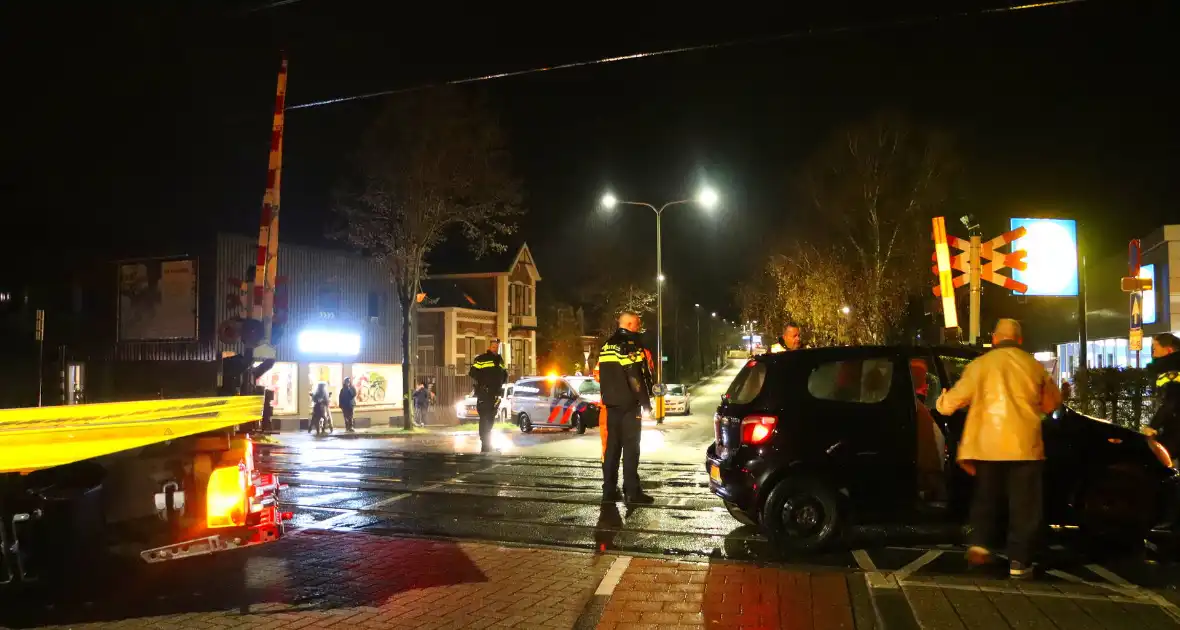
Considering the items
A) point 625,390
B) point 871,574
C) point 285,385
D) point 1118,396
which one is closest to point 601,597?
point 871,574

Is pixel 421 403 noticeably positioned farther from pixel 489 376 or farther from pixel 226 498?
pixel 226 498

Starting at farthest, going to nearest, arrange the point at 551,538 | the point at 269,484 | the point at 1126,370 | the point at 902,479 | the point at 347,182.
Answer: the point at 347,182, the point at 1126,370, the point at 551,538, the point at 902,479, the point at 269,484

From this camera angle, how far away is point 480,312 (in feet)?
147

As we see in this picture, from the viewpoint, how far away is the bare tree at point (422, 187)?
25.9m

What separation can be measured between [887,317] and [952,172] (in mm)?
4886

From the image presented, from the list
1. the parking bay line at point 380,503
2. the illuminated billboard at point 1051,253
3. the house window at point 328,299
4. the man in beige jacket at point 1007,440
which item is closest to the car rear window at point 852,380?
the man in beige jacket at point 1007,440

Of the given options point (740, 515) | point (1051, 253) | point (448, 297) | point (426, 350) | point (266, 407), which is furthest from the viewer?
point (448, 297)

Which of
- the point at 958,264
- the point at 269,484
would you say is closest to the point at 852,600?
the point at 269,484

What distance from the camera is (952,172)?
1078 inches

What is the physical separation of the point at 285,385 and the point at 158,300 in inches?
179

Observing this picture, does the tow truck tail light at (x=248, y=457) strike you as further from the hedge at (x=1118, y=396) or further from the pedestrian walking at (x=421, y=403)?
the pedestrian walking at (x=421, y=403)

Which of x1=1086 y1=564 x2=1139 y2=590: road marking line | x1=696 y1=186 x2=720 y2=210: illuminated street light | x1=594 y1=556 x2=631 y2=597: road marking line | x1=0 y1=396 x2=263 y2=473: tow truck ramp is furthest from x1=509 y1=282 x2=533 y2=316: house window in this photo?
x1=0 y1=396 x2=263 y2=473: tow truck ramp

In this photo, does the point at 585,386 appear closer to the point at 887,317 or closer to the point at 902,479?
the point at 887,317

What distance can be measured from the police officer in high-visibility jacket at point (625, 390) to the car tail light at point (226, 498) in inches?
173
